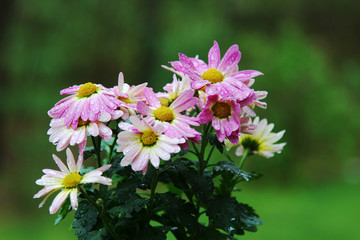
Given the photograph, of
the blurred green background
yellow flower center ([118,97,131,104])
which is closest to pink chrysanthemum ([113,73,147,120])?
yellow flower center ([118,97,131,104])

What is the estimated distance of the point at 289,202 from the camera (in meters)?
2.96

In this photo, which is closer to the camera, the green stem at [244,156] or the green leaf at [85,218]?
the green leaf at [85,218]

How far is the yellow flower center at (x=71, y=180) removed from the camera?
1.64 ft

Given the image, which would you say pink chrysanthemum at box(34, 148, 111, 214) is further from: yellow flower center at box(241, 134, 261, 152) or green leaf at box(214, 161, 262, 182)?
yellow flower center at box(241, 134, 261, 152)

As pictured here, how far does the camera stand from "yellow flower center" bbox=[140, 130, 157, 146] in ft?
1.61

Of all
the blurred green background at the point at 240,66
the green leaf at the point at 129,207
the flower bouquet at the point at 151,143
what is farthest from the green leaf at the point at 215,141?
A: the blurred green background at the point at 240,66

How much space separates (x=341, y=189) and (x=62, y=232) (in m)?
2.07

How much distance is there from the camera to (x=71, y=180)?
0.50 metres

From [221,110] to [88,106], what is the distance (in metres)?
0.16

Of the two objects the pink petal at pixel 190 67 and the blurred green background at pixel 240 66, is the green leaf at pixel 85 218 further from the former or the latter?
the blurred green background at pixel 240 66

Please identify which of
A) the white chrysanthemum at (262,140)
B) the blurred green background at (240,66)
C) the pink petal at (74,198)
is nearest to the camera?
the pink petal at (74,198)

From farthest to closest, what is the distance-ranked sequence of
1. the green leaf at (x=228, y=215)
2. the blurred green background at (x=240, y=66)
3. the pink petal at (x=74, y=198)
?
the blurred green background at (x=240, y=66) < the green leaf at (x=228, y=215) < the pink petal at (x=74, y=198)

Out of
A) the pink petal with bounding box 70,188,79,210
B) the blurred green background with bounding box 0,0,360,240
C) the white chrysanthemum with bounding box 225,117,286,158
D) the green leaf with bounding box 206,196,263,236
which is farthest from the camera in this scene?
the blurred green background with bounding box 0,0,360,240

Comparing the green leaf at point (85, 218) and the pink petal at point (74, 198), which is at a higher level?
the pink petal at point (74, 198)
